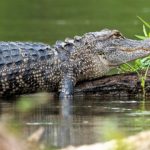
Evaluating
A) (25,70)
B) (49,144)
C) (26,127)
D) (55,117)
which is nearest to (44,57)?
(25,70)

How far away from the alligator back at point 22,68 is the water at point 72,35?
32cm

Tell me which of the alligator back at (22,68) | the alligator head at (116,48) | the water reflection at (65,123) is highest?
the alligator head at (116,48)

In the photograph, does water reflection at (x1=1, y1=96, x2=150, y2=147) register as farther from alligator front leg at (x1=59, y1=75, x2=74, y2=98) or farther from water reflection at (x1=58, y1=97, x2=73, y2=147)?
alligator front leg at (x1=59, y1=75, x2=74, y2=98)

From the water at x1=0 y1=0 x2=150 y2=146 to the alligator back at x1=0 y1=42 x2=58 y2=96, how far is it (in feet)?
1.03

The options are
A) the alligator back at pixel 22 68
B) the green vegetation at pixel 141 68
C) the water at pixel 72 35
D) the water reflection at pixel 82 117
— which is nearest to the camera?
the water reflection at pixel 82 117

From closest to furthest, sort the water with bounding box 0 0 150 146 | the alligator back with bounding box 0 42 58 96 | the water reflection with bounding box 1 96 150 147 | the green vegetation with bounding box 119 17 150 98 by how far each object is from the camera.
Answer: the water reflection with bounding box 1 96 150 147
the water with bounding box 0 0 150 146
the green vegetation with bounding box 119 17 150 98
the alligator back with bounding box 0 42 58 96

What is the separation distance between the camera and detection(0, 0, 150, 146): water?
25.9 feet

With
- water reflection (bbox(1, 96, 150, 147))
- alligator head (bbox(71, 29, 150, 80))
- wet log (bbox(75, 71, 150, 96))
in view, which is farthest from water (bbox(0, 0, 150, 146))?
alligator head (bbox(71, 29, 150, 80))

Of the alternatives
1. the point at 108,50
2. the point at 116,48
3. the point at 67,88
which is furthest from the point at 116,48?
the point at 67,88

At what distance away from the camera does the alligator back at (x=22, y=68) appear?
1053cm

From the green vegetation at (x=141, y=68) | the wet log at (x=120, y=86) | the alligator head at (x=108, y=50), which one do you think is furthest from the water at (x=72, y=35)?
the alligator head at (x=108, y=50)

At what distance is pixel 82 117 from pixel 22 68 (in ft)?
6.23

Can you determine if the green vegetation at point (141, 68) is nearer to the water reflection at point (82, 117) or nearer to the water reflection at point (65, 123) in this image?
the water reflection at point (82, 117)

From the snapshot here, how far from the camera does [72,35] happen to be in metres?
19.3
